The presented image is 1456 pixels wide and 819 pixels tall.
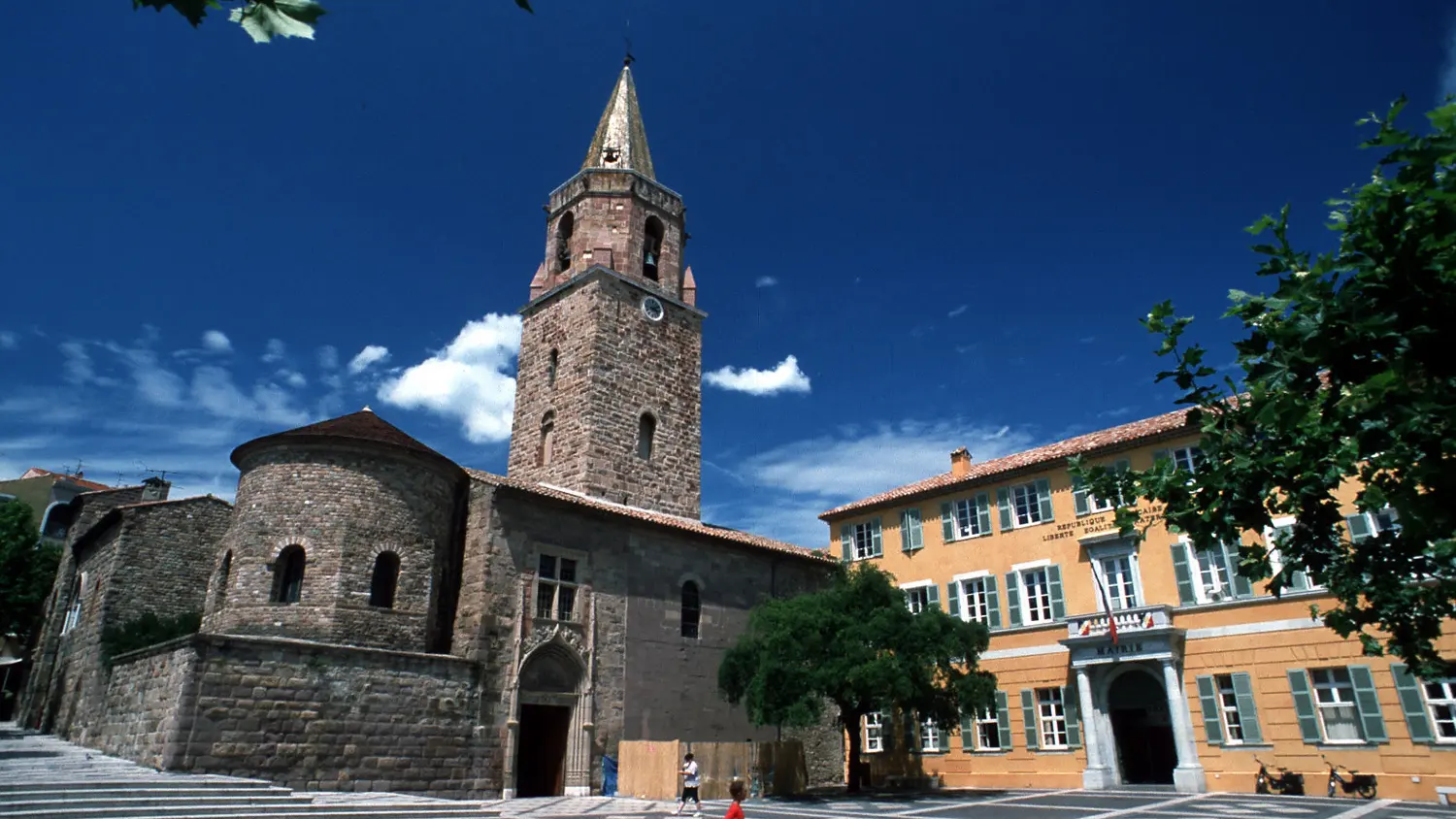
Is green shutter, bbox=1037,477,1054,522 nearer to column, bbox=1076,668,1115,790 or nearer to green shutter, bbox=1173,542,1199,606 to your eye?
green shutter, bbox=1173,542,1199,606

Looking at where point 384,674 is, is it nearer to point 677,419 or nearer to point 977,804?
point 977,804

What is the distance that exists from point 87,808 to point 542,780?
11284 millimetres

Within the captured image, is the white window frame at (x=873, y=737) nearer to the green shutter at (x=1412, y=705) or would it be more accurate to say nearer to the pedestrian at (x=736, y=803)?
the green shutter at (x=1412, y=705)

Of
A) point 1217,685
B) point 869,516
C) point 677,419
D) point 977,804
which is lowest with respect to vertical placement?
point 977,804

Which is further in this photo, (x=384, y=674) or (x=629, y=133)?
(x=629, y=133)

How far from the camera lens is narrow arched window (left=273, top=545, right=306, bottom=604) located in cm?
1888

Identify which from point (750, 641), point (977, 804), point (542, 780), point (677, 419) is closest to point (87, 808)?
point (542, 780)

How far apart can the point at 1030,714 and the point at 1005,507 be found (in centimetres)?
572

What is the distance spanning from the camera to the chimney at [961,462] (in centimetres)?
2789

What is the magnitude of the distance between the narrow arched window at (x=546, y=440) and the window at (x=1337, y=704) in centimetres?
2177

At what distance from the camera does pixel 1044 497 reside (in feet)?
80.8

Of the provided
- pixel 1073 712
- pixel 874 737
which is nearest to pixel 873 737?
pixel 874 737

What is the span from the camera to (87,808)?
10930 mm

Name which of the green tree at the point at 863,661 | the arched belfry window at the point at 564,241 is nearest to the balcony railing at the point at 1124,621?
the green tree at the point at 863,661
